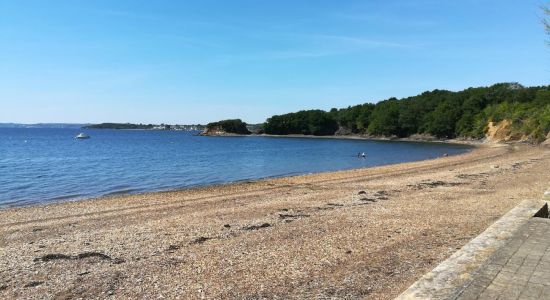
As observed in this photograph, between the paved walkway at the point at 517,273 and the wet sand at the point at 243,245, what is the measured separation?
5.65 ft

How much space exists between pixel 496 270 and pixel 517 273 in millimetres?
222

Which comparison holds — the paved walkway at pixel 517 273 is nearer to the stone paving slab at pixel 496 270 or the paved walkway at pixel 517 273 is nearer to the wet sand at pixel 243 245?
the stone paving slab at pixel 496 270

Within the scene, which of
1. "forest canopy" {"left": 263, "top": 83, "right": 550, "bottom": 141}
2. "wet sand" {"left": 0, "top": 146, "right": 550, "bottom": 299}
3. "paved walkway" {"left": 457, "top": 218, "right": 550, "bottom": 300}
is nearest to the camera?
"paved walkway" {"left": 457, "top": 218, "right": 550, "bottom": 300}

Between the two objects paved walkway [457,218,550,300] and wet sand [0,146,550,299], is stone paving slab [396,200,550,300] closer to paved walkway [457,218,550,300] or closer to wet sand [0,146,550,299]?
paved walkway [457,218,550,300]

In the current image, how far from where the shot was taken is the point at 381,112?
160875mm

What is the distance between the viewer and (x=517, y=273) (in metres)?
5.28

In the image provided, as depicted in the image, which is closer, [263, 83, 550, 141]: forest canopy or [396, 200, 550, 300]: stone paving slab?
[396, 200, 550, 300]: stone paving slab

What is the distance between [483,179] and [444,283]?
70.4ft

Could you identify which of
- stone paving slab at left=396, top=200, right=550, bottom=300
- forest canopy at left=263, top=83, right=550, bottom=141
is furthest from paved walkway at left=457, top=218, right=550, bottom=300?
forest canopy at left=263, top=83, right=550, bottom=141

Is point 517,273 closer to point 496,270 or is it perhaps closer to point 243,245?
point 496,270

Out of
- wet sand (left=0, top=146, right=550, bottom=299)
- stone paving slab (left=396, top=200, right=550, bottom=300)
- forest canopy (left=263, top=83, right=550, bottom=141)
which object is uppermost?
forest canopy (left=263, top=83, right=550, bottom=141)

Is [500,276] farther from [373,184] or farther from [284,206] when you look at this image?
[373,184]

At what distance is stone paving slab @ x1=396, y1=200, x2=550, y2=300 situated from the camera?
185 inches

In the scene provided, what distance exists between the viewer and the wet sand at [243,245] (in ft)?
24.5
